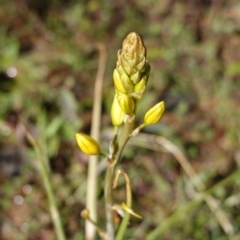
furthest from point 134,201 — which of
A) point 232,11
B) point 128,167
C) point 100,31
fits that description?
point 232,11

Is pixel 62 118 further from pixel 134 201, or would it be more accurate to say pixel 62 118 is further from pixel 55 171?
pixel 134 201

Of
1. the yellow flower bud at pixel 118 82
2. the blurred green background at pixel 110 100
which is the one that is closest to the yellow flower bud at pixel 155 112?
the yellow flower bud at pixel 118 82

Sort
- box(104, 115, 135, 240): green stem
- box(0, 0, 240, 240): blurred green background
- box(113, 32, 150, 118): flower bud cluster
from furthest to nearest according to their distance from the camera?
box(0, 0, 240, 240): blurred green background → box(104, 115, 135, 240): green stem → box(113, 32, 150, 118): flower bud cluster

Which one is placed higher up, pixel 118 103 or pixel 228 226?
pixel 118 103

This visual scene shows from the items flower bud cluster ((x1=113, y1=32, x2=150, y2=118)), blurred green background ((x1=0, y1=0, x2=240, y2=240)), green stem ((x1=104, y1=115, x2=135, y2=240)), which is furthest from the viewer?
blurred green background ((x1=0, y1=0, x2=240, y2=240))

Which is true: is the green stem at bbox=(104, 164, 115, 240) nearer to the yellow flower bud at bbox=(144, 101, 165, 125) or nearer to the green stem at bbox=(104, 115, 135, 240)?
the green stem at bbox=(104, 115, 135, 240)

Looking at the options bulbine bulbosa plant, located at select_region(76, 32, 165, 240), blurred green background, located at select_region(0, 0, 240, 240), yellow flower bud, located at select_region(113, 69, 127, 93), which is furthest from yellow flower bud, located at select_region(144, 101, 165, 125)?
blurred green background, located at select_region(0, 0, 240, 240)
